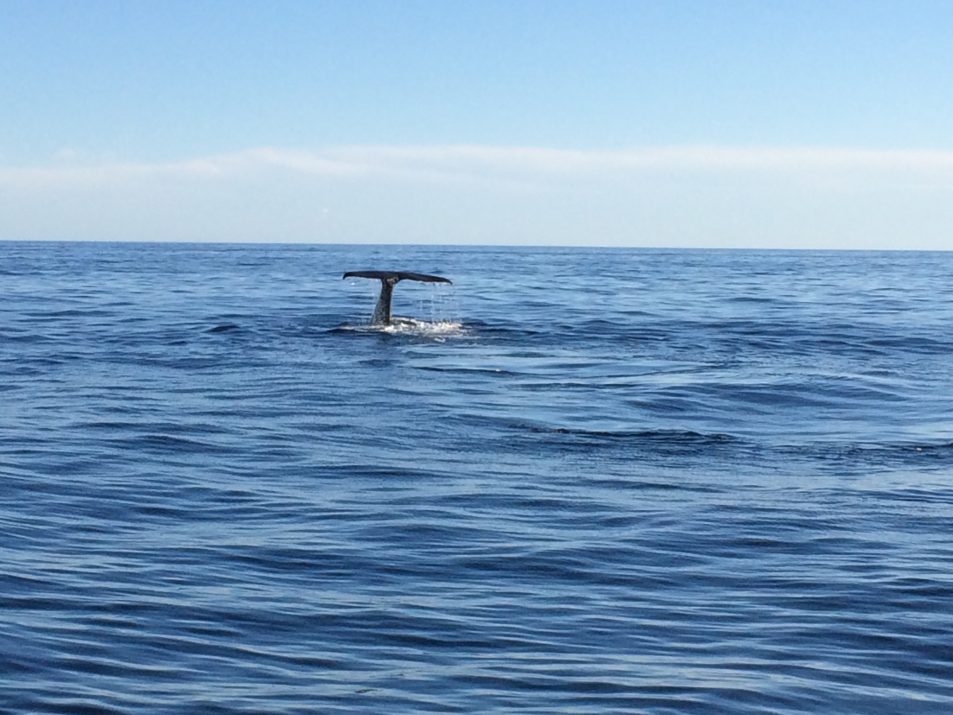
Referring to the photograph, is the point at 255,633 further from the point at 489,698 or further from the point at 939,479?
the point at 939,479

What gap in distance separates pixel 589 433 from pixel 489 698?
9.85m

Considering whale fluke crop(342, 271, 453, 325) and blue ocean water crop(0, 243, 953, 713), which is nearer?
blue ocean water crop(0, 243, 953, 713)

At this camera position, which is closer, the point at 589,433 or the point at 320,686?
the point at 320,686

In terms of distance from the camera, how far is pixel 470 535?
11477 millimetres

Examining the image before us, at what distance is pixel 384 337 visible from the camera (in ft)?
99.0

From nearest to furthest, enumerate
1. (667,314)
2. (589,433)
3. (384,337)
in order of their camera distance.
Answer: (589,433) < (384,337) < (667,314)

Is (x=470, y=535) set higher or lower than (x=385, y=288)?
lower

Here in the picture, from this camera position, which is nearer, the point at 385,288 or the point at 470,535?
the point at 470,535

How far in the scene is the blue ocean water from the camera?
7898 mm

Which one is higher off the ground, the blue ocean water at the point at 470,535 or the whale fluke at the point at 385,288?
the whale fluke at the point at 385,288

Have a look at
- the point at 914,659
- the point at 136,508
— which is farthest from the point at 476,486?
A: the point at 914,659

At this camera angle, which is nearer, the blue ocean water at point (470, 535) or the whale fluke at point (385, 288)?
the blue ocean water at point (470, 535)

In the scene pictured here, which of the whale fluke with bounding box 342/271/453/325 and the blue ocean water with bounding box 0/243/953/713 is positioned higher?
the whale fluke with bounding box 342/271/453/325

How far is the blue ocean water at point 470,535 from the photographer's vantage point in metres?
7.90
